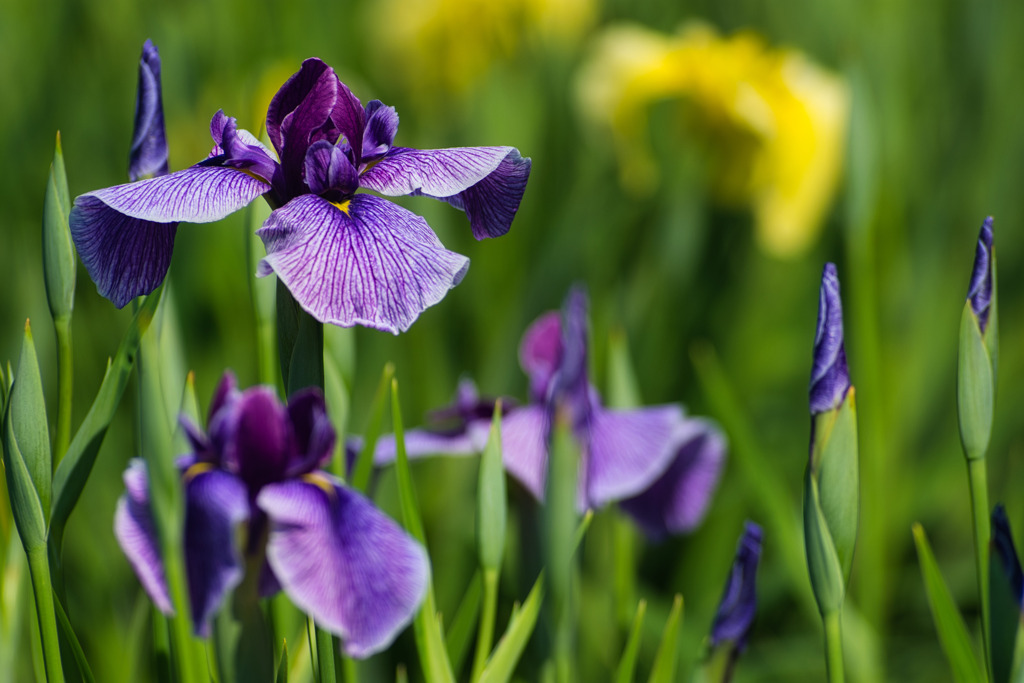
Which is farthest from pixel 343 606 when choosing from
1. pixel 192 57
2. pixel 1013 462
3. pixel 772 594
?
pixel 192 57

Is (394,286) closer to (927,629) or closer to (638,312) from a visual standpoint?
(638,312)

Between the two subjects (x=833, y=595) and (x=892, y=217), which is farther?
(x=892, y=217)

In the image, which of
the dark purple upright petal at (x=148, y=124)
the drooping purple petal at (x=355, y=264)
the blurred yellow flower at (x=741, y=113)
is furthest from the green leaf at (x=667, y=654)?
the blurred yellow flower at (x=741, y=113)

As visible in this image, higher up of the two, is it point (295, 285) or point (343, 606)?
point (295, 285)

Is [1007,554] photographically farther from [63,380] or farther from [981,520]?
[63,380]

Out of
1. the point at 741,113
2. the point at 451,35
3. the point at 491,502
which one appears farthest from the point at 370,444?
the point at 451,35

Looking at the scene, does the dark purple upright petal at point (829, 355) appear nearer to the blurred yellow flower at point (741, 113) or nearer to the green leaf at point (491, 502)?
the green leaf at point (491, 502)

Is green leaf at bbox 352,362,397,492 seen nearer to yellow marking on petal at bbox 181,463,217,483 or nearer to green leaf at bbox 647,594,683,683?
yellow marking on petal at bbox 181,463,217,483
